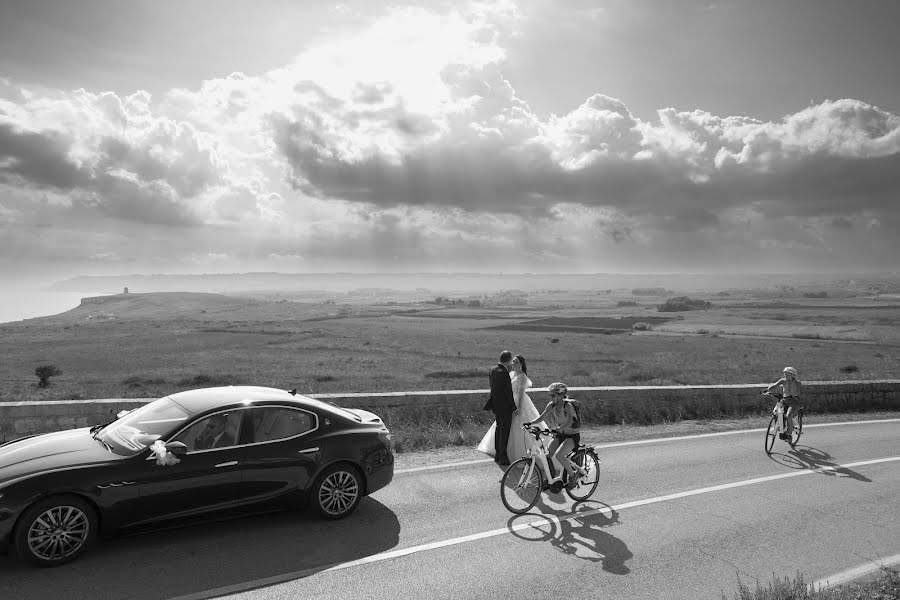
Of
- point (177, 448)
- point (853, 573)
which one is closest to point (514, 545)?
point (853, 573)

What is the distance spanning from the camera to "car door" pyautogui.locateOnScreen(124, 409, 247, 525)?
6520mm

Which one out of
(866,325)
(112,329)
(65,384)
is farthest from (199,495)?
(866,325)

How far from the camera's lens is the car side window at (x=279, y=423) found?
7.29 meters

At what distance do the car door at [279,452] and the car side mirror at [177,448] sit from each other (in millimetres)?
667

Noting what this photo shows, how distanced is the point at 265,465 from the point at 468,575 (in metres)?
2.65

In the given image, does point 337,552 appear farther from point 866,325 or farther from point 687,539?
point 866,325

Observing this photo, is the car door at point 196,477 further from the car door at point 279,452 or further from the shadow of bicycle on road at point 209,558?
the shadow of bicycle on road at point 209,558

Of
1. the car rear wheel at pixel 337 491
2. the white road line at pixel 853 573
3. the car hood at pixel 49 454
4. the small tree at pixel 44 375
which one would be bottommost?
the small tree at pixel 44 375

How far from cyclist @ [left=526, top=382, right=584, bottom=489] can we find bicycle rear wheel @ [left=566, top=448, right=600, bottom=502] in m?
0.13

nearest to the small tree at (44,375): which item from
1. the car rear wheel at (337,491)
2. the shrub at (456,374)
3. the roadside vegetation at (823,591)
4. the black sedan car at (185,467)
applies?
the shrub at (456,374)

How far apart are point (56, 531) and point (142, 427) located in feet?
4.48

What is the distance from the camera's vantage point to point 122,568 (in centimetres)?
606

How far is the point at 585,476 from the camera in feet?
28.5

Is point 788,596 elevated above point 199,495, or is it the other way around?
point 199,495
